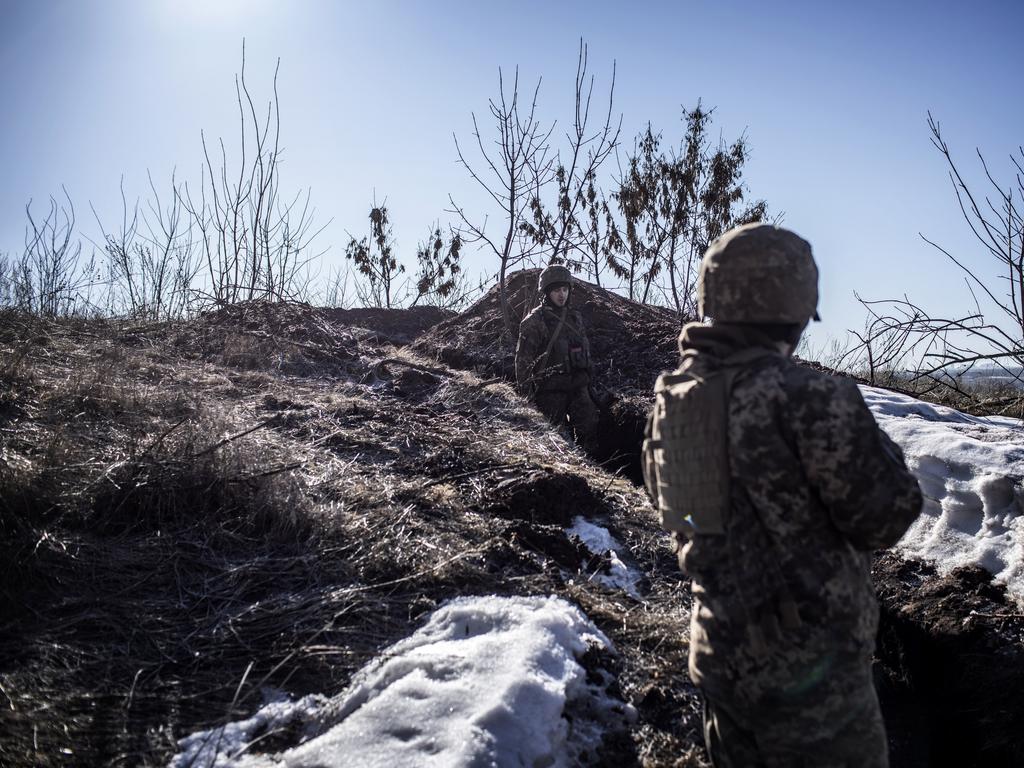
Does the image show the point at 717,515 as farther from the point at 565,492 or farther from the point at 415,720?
the point at 565,492

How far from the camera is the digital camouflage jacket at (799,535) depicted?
1671 mm

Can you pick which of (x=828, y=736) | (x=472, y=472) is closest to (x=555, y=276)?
(x=472, y=472)

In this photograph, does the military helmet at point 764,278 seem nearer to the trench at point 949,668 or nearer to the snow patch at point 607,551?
the snow patch at point 607,551

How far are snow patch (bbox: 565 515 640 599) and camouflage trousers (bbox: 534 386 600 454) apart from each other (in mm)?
2437

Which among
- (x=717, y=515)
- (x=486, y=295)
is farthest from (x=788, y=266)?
(x=486, y=295)

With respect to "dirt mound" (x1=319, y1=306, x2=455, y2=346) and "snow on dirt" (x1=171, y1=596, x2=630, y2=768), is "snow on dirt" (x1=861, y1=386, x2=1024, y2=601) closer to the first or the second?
"snow on dirt" (x1=171, y1=596, x2=630, y2=768)

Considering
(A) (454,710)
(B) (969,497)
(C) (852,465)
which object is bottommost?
(A) (454,710)

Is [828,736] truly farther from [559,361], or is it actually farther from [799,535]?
[559,361]

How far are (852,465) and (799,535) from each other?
0.23 meters

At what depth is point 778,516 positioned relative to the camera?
5.81 feet

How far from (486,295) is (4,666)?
8.41 m

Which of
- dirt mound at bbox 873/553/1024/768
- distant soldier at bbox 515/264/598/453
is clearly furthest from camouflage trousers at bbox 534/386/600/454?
dirt mound at bbox 873/553/1024/768

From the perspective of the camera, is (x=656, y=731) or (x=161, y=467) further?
(x=161, y=467)

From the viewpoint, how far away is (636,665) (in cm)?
291
